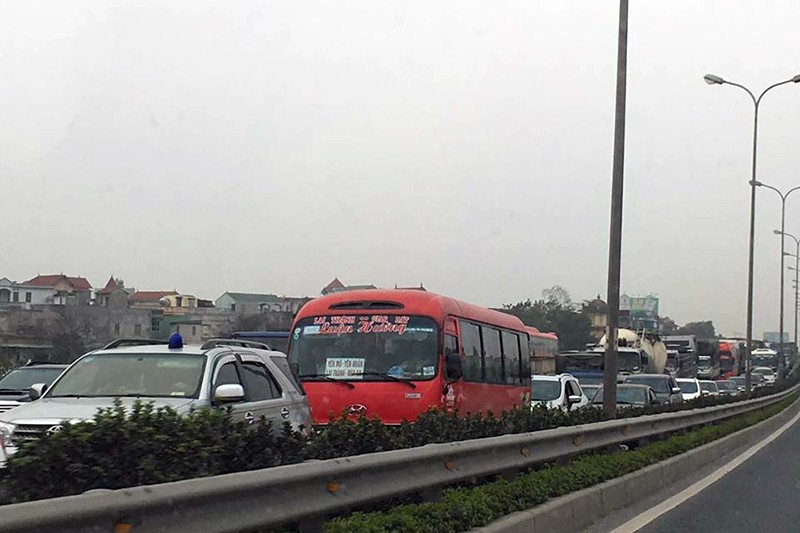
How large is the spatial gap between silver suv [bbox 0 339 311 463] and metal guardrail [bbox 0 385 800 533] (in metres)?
2.17

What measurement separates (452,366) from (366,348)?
1263mm

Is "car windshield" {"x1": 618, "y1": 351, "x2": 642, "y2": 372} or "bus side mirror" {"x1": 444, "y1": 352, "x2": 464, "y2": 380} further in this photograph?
"car windshield" {"x1": 618, "y1": 351, "x2": 642, "y2": 372}

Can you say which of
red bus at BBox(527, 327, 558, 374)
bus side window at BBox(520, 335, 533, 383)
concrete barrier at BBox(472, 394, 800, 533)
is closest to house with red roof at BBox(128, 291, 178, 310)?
red bus at BBox(527, 327, 558, 374)

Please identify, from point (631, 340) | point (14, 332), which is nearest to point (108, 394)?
point (14, 332)

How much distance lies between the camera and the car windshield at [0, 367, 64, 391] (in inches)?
753

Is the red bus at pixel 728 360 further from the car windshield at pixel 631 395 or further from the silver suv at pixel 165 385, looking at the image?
the silver suv at pixel 165 385

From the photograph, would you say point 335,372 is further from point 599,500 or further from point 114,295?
point 114,295

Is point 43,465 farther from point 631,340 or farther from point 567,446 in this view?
point 631,340

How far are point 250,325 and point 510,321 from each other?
62.1ft

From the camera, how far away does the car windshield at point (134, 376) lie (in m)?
10.1

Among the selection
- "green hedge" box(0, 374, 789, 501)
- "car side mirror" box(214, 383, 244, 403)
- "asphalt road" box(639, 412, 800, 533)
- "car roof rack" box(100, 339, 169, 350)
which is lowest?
"asphalt road" box(639, 412, 800, 533)

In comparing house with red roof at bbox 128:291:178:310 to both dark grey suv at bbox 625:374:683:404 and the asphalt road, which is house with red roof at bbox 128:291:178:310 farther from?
the asphalt road

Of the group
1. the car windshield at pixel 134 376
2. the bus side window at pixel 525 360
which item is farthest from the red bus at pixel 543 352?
the car windshield at pixel 134 376

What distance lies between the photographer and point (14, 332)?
26547mm
